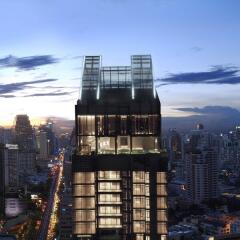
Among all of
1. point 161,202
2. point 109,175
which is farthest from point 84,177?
point 161,202

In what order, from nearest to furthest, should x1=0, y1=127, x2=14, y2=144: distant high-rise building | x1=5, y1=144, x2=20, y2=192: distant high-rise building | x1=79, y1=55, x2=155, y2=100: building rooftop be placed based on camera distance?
x1=79, y1=55, x2=155, y2=100: building rooftop
x1=5, y1=144, x2=20, y2=192: distant high-rise building
x1=0, y1=127, x2=14, y2=144: distant high-rise building

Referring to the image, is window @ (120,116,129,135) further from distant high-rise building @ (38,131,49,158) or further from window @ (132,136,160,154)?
distant high-rise building @ (38,131,49,158)

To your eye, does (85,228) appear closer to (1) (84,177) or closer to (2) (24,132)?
(1) (84,177)

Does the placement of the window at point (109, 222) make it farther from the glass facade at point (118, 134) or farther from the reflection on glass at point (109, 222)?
the glass facade at point (118, 134)

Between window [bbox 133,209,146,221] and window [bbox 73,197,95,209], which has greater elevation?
window [bbox 73,197,95,209]

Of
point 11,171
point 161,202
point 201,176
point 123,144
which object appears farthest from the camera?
point 11,171

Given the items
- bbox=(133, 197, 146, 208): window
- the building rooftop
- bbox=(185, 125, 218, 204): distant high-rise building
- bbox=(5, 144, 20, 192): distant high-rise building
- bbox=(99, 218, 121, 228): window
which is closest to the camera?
bbox=(133, 197, 146, 208): window

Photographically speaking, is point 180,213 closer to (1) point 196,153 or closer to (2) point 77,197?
(1) point 196,153

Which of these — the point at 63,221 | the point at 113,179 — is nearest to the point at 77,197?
the point at 113,179

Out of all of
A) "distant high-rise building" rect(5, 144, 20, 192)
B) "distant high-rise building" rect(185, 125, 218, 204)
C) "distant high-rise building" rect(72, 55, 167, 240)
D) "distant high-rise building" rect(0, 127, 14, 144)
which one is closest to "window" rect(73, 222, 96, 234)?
"distant high-rise building" rect(72, 55, 167, 240)
